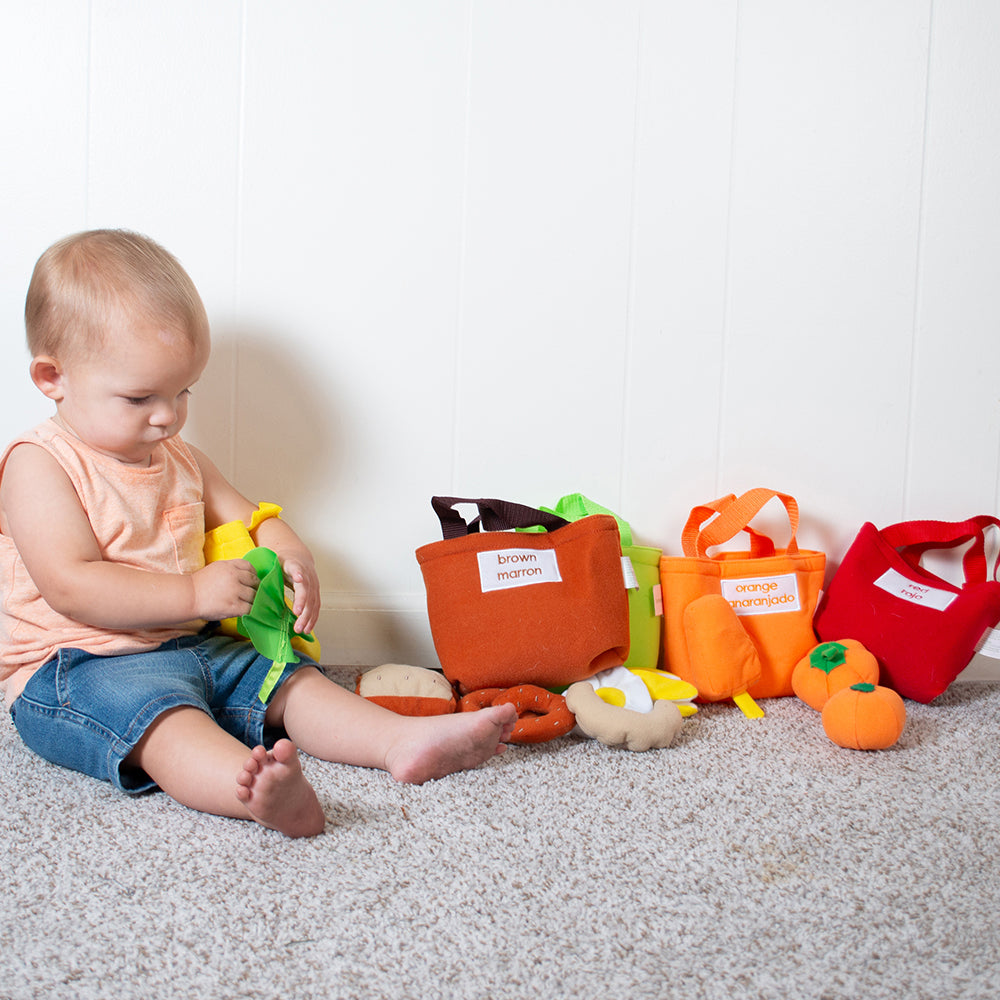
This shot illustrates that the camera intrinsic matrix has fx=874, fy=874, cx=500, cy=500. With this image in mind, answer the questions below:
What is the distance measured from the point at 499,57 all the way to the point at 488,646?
2.66 feet

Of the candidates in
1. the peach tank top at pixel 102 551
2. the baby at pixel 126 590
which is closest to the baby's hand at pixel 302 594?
the baby at pixel 126 590

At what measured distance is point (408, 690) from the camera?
1051mm

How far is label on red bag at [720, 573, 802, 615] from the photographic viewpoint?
1203 millimetres

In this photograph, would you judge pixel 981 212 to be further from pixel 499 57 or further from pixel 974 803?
pixel 974 803

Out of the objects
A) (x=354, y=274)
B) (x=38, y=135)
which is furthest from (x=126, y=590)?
(x=38, y=135)

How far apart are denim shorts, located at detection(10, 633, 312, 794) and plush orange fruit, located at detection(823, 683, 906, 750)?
611 millimetres

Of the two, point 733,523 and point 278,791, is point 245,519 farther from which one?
point 733,523

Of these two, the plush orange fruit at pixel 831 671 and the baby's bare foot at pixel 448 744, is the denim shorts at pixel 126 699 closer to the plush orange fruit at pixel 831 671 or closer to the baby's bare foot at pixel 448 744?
the baby's bare foot at pixel 448 744

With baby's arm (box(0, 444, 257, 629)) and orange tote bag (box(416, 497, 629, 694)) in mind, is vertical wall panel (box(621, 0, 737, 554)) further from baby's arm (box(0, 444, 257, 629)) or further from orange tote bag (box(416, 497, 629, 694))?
baby's arm (box(0, 444, 257, 629))

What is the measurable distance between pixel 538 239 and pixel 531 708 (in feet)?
2.16

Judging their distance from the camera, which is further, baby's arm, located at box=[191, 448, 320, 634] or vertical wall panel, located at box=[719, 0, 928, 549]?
vertical wall panel, located at box=[719, 0, 928, 549]

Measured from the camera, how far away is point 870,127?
127 centimetres

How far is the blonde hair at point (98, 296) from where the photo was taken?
898mm

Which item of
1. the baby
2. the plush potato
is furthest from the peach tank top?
A: the plush potato
